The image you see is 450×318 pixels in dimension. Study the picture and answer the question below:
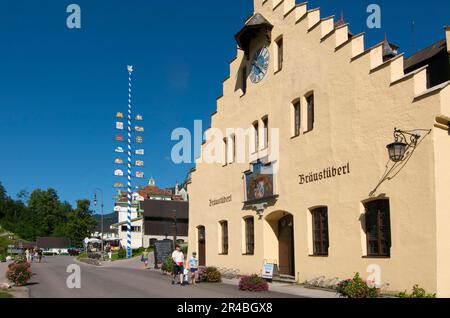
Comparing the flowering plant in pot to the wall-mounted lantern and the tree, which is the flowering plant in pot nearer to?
the wall-mounted lantern

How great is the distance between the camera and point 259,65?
80.2 feet

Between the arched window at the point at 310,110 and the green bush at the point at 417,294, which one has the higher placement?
the arched window at the point at 310,110

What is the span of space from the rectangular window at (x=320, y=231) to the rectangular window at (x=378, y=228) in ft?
8.06

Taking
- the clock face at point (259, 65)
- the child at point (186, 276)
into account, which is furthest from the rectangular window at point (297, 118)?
the child at point (186, 276)

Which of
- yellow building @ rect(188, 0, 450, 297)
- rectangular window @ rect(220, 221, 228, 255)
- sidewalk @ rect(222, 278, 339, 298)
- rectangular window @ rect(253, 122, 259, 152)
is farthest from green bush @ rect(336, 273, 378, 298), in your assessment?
rectangular window @ rect(220, 221, 228, 255)

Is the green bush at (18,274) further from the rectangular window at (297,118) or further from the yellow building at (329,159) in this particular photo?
the rectangular window at (297,118)

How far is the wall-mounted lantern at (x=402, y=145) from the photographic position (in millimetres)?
14242

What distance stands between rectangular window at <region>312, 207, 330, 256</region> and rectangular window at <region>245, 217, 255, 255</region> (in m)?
5.40

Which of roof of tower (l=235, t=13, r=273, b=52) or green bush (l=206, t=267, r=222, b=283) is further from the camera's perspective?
roof of tower (l=235, t=13, r=273, b=52)

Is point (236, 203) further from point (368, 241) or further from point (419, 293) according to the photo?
point (419, 293)

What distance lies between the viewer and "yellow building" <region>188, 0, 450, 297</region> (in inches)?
553

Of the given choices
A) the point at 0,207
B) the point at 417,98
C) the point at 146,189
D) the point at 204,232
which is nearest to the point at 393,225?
the point at 417,98

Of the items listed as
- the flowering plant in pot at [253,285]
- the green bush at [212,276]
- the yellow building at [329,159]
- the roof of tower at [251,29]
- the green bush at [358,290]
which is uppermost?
the roof of tower at [251,29]

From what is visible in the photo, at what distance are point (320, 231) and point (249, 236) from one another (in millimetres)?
6310
